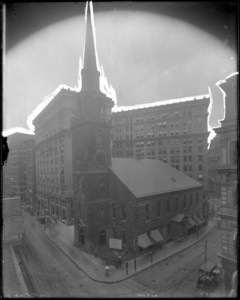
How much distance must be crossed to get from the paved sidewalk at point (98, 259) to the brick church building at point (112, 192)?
511mm

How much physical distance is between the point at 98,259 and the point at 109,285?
2403mm

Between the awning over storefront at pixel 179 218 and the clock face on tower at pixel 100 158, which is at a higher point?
the clock face on tower at pixel 100 158

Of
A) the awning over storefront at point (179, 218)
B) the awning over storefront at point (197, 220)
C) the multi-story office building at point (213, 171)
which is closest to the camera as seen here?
the multi-story office building at point (213, 171)

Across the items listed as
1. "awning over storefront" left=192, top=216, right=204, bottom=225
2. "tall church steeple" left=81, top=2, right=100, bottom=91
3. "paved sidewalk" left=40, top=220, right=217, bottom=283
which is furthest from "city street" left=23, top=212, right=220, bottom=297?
"tall church steeple" left=81, top=2, right=100, bottom=91

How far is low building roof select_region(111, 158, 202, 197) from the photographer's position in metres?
9.80

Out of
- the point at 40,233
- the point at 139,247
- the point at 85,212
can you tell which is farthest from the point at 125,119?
the point at 139,247

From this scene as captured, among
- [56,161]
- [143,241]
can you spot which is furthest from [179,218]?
[56,161]

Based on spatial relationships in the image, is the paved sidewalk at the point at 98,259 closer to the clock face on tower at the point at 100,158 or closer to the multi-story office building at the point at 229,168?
the multi-story office building at the point at 229,168

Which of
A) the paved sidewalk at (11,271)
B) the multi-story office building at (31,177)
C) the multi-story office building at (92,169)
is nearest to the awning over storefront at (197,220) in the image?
the multi-story office building at (92,169)

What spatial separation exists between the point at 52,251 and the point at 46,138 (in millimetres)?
7495

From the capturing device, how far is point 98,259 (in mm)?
9352

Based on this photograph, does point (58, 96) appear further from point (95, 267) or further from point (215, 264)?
point (215, 264)

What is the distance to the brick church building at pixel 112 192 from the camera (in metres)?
8.81

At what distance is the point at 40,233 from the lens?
938 centimetres
